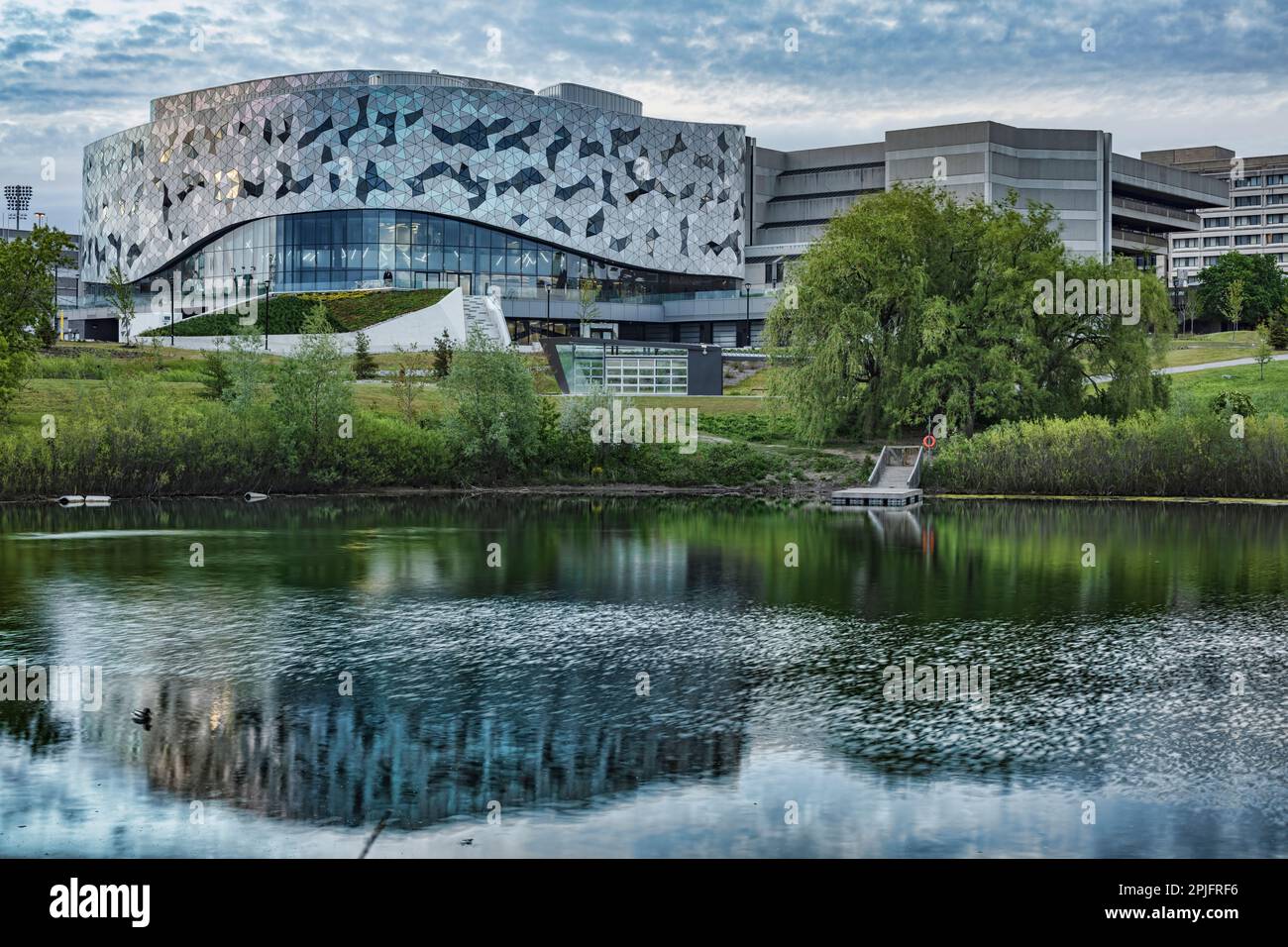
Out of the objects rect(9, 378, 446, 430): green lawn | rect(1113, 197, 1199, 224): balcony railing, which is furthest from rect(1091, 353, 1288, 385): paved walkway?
rect(1113, 197, 1199, 224): balcony railing

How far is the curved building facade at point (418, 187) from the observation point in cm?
12525

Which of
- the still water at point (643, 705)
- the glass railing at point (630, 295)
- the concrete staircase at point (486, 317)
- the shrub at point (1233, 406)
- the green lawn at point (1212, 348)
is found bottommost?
the still water at point (643, 705)

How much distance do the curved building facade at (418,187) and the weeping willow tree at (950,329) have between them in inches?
2756

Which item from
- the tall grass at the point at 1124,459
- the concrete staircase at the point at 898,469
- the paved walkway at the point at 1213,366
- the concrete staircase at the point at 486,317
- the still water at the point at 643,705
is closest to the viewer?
the still water at the point at 643,705

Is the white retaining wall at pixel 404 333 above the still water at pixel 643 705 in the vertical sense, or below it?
above

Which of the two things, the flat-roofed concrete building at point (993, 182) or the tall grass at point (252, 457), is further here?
the flat-roofed concrete building at point (993, 182)

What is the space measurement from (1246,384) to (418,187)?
75734 millimetres

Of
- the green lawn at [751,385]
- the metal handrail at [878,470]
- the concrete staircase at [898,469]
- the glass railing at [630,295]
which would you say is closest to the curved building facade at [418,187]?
the glass railing at [630,295]

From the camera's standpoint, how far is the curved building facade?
411ft

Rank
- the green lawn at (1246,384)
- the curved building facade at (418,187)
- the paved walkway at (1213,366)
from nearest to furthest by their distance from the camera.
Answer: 1. the green lawn at (1246,384)
2. the paved walkway at (1213,366)
3. the curved building facade at (418,187)

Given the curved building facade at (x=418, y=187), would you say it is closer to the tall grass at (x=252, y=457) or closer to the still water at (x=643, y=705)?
the tall grass at (x=252, y=457)

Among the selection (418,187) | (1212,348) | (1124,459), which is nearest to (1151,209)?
(1212,348)
